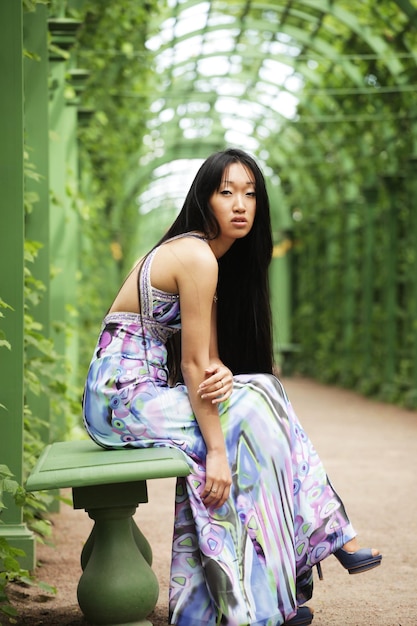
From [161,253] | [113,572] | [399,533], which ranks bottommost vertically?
[399,533]

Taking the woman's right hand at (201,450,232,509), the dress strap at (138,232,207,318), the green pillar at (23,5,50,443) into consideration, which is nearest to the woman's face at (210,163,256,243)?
the dress strap at (138,232,207,318)

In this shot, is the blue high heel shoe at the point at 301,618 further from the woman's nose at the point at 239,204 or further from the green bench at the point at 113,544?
the woman's nose at the point at 239,204

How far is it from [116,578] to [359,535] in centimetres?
220

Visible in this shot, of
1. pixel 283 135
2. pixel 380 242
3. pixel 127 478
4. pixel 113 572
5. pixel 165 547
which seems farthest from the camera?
pixel 283 135

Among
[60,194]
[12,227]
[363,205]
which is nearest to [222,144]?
[363,205]

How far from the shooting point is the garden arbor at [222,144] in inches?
190

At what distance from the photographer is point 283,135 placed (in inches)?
730

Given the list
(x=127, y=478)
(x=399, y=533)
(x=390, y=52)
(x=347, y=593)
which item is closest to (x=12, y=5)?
(x=127, y=478)

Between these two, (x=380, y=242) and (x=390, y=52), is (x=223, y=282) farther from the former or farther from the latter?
(x=380, y=242)

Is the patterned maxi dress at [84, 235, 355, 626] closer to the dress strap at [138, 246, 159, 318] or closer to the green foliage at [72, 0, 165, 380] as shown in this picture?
the dress strap at [138, 246, 159, 318]

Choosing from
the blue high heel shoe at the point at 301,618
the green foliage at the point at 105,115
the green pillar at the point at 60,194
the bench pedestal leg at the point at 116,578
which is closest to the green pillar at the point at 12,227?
the bench pedestal leg at the point at 116,578

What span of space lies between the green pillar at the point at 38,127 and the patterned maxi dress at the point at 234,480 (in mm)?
1749

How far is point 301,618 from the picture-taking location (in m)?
3.31

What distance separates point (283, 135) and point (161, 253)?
1565cm
